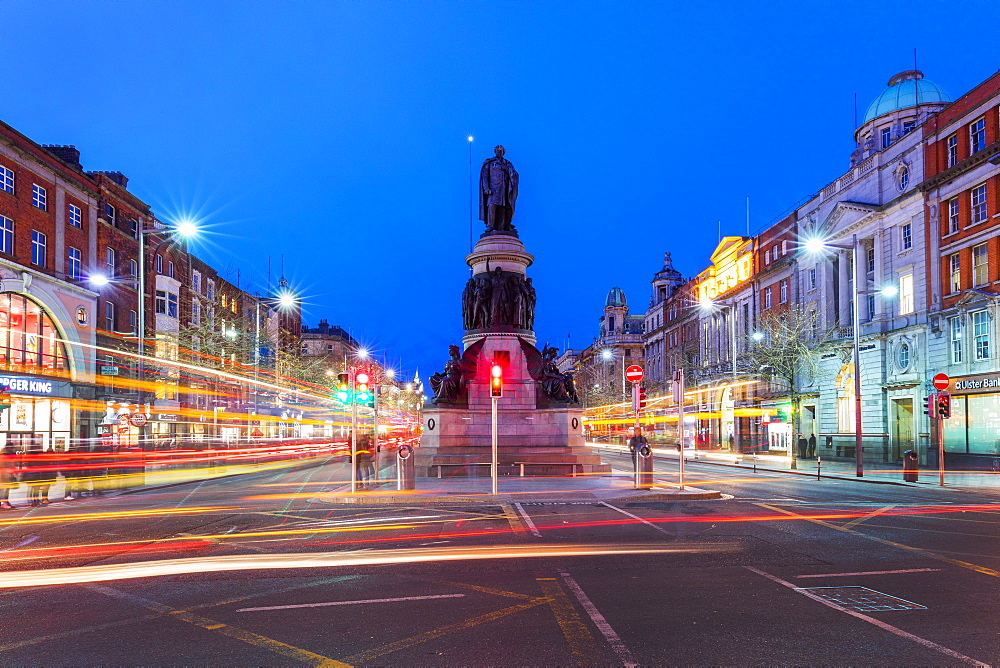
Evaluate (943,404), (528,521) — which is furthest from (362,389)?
(943,404)

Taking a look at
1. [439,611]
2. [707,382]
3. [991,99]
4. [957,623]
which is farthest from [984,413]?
[707,382]

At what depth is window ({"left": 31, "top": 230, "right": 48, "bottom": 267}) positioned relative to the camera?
38188 mm

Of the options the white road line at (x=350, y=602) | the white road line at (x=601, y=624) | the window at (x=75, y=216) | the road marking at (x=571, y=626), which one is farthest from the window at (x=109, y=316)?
the road marking at (x=571, y=626)

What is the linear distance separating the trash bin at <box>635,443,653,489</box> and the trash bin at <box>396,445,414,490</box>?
6473 mm

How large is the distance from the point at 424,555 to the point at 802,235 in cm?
5410

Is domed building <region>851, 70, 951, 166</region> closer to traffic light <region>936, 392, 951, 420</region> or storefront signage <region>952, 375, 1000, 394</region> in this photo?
storefront signage <region>952, 375, 1000, 394</region>

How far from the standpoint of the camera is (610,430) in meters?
104

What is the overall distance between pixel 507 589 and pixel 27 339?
37.8 meters

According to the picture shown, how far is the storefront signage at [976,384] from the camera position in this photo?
114 ft

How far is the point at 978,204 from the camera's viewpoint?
3725 cm

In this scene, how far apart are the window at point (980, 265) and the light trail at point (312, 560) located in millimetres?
32806

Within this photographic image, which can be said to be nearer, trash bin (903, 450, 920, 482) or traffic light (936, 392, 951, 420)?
traffic light (936, 392, 951, 420)

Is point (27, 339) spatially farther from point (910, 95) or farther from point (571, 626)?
point (910, 95)

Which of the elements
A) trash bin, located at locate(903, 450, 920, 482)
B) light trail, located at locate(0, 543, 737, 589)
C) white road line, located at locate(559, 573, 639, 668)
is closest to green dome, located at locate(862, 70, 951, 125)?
trash bin, located at locate(903, 450, 920, 482)
